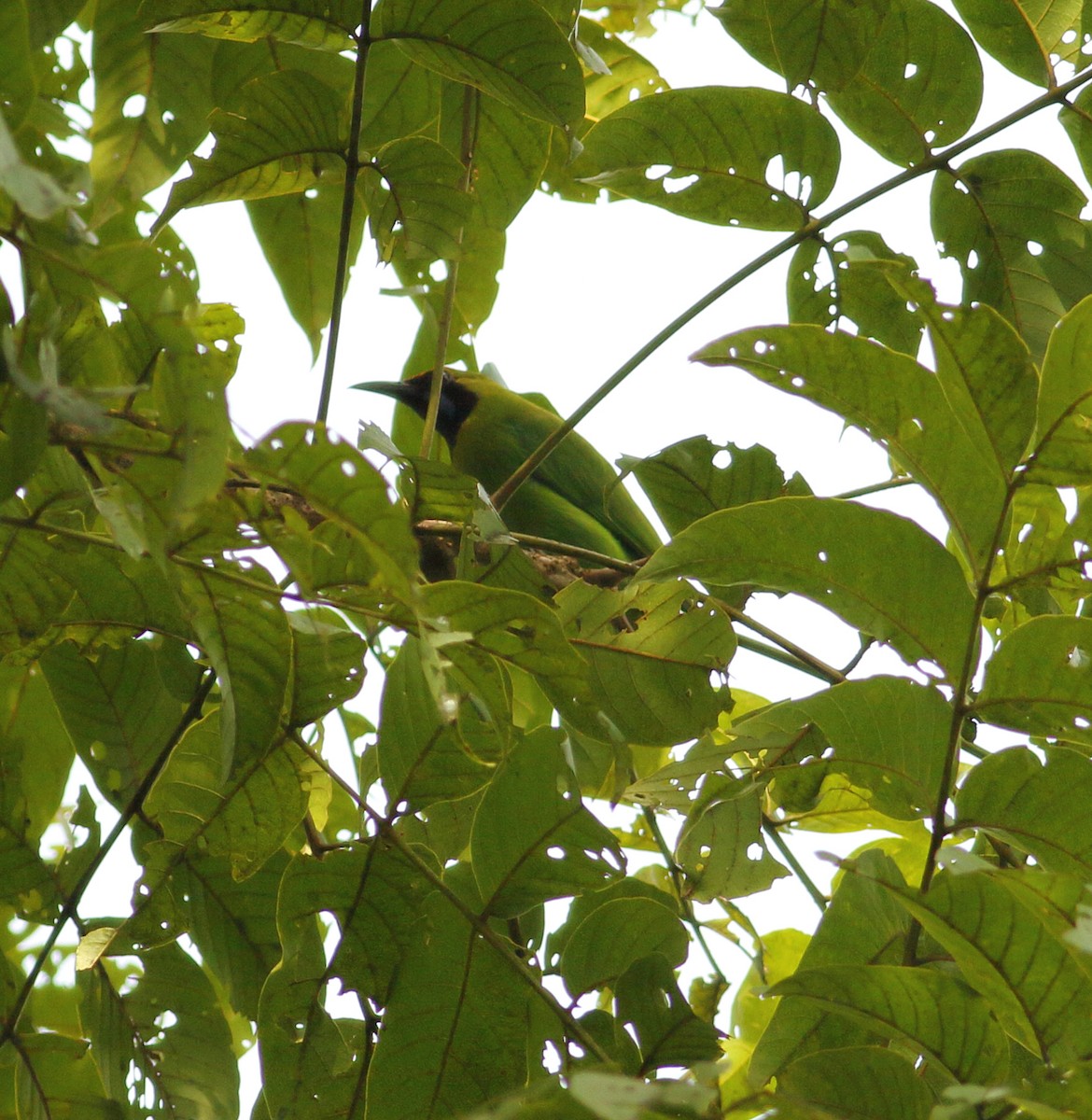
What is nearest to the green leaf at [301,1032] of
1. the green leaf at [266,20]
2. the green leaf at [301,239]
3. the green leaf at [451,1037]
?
the green leaf at [451,1037]

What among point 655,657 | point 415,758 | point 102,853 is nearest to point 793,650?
point 655,657

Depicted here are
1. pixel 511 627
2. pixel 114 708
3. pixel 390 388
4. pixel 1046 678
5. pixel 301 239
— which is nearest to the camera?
pixel 511 627

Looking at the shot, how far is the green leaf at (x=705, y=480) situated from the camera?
7.23ft

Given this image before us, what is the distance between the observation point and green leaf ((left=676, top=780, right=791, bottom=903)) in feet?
5.95

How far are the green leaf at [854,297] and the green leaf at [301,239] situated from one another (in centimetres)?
83

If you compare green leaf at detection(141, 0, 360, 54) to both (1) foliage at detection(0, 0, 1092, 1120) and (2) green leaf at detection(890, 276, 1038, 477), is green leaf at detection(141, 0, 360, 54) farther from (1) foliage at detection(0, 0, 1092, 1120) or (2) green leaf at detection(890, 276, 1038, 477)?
(2) green leaf at detection(890, 276, 1038, 477)

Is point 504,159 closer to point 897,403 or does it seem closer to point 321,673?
point 897,403

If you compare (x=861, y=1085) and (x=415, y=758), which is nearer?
(x=861, y=1085)

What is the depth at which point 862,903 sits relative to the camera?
160 cm

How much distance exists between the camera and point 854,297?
2.13 meters

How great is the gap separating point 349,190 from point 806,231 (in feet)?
2.34

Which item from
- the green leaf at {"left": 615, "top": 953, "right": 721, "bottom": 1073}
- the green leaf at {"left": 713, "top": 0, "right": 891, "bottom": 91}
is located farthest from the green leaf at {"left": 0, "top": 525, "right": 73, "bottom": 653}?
the green leaf at {"left": 713, "top": 0, "right": 891, "bottom": 91}

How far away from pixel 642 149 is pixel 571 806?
1037mm

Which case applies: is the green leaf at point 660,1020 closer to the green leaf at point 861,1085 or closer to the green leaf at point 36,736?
the green leaf at point 861,1085
